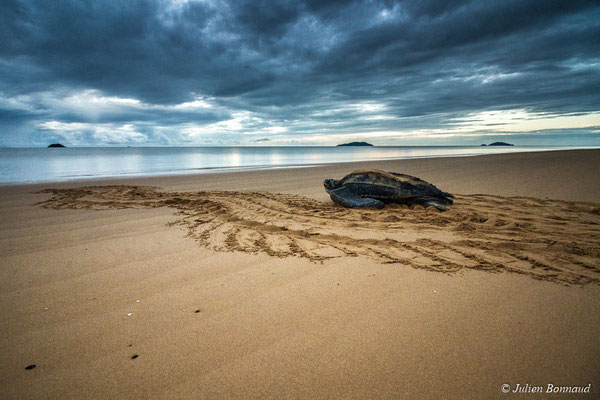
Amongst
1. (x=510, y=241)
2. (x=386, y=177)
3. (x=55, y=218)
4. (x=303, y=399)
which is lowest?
(x=303, y=399)

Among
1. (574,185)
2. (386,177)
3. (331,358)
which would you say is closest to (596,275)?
(331,358)

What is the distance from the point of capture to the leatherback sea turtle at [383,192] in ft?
17.7

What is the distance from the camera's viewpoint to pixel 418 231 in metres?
3.81

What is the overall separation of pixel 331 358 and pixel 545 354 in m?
1.29

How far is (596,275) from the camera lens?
95.2 inches

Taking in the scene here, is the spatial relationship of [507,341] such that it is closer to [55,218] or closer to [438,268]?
[438,268]

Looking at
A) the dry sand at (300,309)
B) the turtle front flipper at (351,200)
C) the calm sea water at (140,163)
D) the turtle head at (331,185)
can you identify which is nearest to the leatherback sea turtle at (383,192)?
the turtle front flipper at (351,200)

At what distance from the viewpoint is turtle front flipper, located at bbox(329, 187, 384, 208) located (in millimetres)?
5398

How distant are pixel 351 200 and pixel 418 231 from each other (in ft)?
6.18

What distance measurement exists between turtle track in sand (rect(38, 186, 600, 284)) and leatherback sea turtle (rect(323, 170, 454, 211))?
0.27 m

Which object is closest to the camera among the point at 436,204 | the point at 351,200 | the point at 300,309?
the point at 300,309
